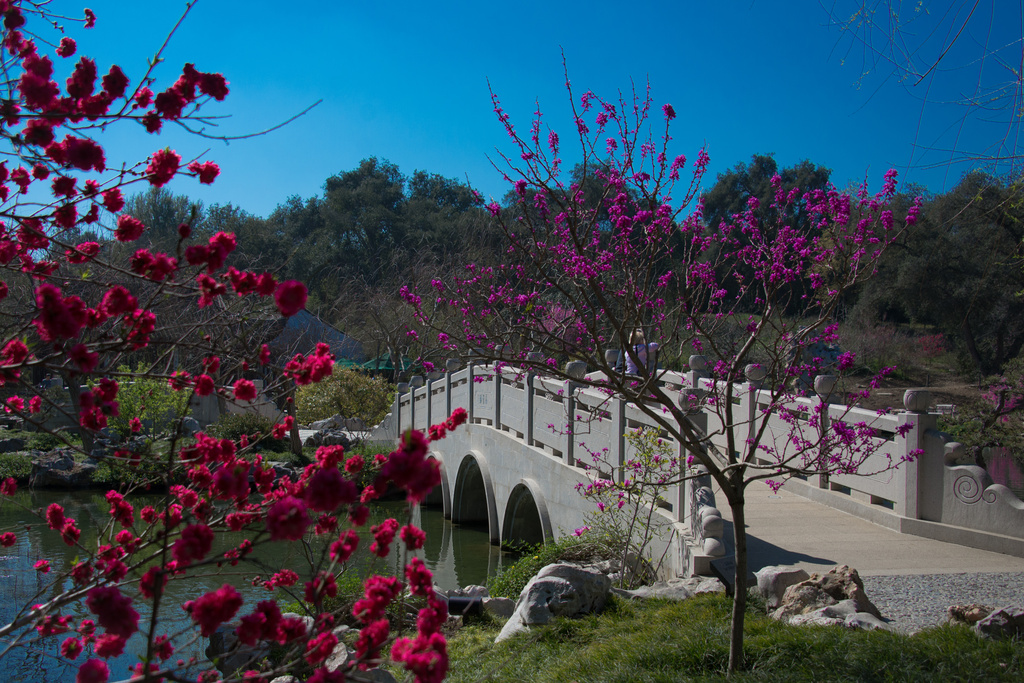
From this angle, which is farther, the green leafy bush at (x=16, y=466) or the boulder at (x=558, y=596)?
the green leafy bush at (x=16, y=466)

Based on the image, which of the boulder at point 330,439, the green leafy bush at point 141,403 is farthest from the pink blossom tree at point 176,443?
the boulder at point 330,439

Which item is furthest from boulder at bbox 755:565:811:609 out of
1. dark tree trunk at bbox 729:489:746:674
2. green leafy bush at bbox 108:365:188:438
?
green leafy bush at bbox 108:365:188:438

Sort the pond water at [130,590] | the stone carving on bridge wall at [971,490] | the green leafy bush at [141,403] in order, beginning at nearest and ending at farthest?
the stone carving on bridge wall at [971,490] → the pond water at [130,590] → the green leafy bush at [141,403]

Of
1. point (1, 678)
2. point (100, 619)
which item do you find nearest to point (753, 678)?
point (100, 619)

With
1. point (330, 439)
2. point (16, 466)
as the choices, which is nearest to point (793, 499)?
point (330, 439)

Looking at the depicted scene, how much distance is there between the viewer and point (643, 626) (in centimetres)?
484

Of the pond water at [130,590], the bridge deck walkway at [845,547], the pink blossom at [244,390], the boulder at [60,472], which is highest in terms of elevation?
the pink blossom at [244,390]

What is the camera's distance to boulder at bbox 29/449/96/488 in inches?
602

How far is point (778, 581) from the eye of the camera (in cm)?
527

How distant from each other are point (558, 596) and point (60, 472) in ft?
46.1

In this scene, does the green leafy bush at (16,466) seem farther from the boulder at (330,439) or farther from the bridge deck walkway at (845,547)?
the bridge deck walkway at (845,547)

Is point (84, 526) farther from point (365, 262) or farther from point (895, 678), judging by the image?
point (365, 262)

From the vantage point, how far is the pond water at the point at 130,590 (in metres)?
6.83

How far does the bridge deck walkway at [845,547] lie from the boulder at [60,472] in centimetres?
1393
